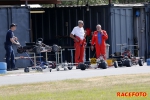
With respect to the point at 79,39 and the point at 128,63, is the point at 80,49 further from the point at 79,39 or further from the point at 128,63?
the point at 128,63

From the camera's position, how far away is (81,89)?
15.9m

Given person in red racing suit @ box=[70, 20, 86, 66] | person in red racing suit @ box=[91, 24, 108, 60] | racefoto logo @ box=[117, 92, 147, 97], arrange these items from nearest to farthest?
racefoto logo @ box=[117, 92, 147, 97], person in red racing suit @ box=[91, 24, 108, 60], person in red racing suit @ box=[70, 20, 86, 66]

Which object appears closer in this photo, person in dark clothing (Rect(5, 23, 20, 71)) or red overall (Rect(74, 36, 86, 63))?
person in dark clothing (Rect(5, 23, 20, 71))

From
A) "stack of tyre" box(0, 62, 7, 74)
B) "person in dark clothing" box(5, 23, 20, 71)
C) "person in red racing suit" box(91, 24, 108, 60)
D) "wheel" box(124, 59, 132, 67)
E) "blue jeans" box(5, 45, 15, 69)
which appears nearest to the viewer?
"stack of tyre" box(0, 62, 7, 74)

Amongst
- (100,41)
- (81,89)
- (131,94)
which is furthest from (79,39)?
(131,94)

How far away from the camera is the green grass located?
1409cm

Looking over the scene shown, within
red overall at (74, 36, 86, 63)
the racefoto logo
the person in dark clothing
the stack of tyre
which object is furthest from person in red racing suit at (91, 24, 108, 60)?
the racefoto logo

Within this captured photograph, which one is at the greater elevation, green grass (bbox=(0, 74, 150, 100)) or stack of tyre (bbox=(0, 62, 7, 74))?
stack of tyre (bbox=(0, 62, 7, 74))

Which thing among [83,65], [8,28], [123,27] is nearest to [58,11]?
[123,27]

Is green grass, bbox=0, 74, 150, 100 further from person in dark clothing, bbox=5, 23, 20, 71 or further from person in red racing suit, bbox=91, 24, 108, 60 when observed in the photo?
person in dark clothing, bbox=5, 23, 20, 71

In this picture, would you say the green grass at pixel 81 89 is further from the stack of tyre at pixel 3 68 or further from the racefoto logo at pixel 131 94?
the stack of tyre at pixel 3 68

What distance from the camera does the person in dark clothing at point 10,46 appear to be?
2372 cm

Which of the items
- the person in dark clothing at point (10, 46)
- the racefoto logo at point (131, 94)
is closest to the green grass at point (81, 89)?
the racefoto logo at point (131, 94)

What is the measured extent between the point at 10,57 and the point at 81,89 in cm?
890
